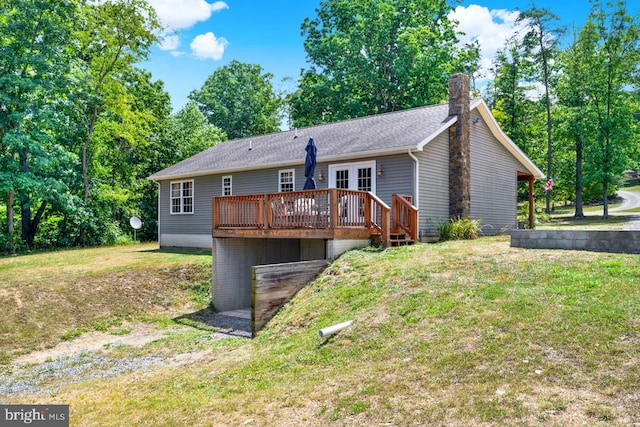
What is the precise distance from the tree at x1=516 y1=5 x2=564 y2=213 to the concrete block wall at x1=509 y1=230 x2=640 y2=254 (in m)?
22.2

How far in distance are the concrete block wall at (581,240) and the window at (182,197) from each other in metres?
13.4

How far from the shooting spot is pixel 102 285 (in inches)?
526

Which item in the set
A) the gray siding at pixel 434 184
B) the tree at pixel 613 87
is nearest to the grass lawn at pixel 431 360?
the gray siding at pixel 434 184

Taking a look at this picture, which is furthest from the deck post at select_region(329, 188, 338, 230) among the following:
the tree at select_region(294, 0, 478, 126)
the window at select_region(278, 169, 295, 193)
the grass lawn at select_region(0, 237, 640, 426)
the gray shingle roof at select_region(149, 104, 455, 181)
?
the tree at select_region(294, 0, 478, 126)

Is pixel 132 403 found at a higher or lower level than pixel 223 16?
lower

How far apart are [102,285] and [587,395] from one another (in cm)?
1231

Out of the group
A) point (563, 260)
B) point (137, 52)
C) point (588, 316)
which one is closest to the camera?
point (588, 316)

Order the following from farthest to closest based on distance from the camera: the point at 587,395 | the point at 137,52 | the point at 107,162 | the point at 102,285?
the point at 107,162 → the point at 137,52 → the point at 102,285 → the point at 587,395

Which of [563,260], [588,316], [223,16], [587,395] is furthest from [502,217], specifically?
[223,16]

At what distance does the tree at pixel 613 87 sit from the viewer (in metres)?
27.5

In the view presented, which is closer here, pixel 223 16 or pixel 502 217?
pixel 502 217

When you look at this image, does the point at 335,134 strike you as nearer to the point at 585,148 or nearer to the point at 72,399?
the point at 72,399

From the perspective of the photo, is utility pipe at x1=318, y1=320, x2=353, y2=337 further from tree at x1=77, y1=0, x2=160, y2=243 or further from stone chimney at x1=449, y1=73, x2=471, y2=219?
tree at x1=77, y1=0, x2=160, y2=243

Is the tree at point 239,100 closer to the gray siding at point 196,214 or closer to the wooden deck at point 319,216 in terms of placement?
the gray siding at point 196,214
